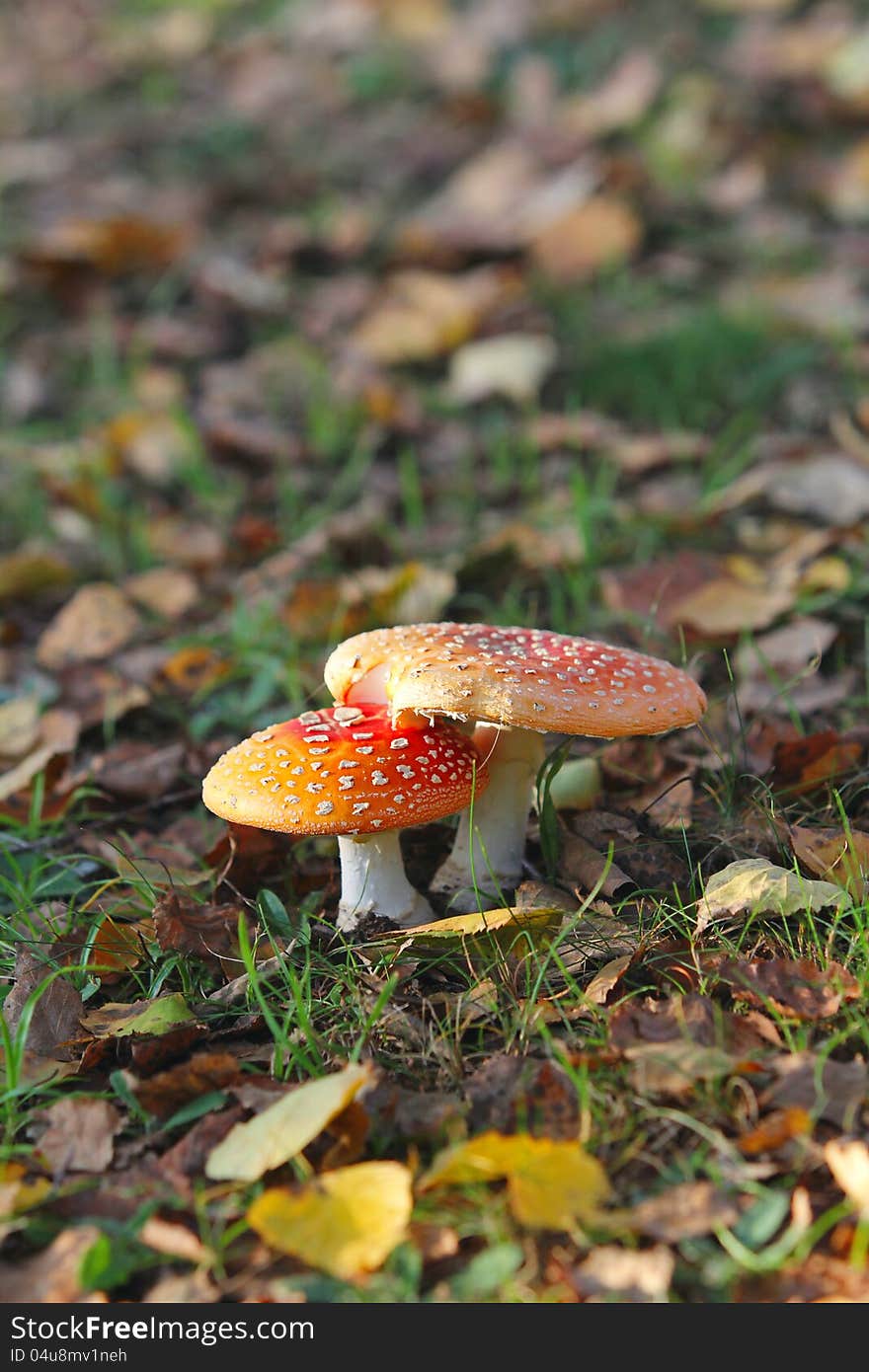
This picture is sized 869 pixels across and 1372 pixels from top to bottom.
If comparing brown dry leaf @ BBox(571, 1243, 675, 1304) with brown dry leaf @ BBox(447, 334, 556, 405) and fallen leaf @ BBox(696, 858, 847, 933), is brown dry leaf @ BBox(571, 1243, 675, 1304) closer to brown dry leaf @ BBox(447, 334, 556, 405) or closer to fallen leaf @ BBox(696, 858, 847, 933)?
fallen leaf @ BBox(696, 858, 847, 933)

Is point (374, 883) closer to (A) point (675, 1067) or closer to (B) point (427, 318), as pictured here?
(A) point (675, 1067)

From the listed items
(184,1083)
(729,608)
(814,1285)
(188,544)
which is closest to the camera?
(814,1285)

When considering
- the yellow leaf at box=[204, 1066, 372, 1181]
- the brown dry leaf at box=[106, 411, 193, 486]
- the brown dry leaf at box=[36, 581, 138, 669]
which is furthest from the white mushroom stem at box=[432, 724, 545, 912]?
the brown dry leaf at box=[106, 411, 193, 486]

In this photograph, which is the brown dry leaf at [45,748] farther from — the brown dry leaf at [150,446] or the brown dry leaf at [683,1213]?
the brown dry leaf at [683,1213]

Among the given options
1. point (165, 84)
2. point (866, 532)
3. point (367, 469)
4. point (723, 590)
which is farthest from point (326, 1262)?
point (165, 84)

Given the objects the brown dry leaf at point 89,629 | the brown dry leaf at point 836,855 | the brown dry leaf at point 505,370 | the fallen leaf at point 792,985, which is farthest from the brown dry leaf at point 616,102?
the fallen leaf at point 792,985

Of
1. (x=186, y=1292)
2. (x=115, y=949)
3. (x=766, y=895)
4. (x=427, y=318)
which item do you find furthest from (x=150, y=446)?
(x=186, y=1292)
